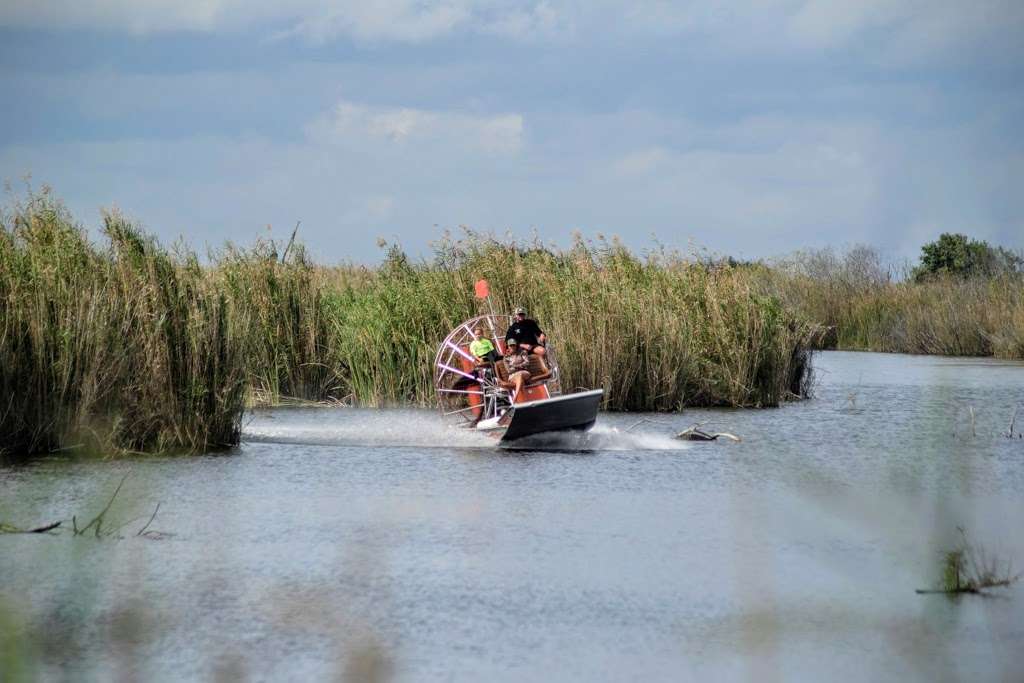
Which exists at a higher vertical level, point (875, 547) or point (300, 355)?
point (300, 355)

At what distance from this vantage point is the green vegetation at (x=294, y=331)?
1453 centimetres

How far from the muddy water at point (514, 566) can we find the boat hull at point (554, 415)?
13.9 inches

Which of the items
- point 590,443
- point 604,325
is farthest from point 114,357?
point 604,325

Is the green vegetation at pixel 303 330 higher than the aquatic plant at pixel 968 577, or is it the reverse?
the green vegetation at pixel 303 330

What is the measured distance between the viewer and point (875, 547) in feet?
32.0

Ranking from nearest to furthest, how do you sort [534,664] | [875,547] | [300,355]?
1. [534,664]
2. [875,547]
3. [300,355]

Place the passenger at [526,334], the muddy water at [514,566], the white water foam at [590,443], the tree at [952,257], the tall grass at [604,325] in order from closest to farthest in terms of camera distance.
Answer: the muddy water at [514,566] < the white water foam at [590,443] < the passenger at [526,334] < the tall grass at [604,325] < the tree at [952,257]

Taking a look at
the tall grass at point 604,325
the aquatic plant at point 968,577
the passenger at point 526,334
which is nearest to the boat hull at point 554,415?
the passenger at point 526,334

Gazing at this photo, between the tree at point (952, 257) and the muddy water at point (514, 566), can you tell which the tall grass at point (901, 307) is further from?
the muddy water at point (514, 566)

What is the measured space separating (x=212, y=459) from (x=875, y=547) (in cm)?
734

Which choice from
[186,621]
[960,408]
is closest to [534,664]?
[186,621]

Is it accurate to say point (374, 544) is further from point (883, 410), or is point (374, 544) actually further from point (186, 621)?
point (883, 410)

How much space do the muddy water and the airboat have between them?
0.45m

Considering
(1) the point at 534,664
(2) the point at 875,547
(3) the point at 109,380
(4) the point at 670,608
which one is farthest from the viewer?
(3) the point at 109,380
